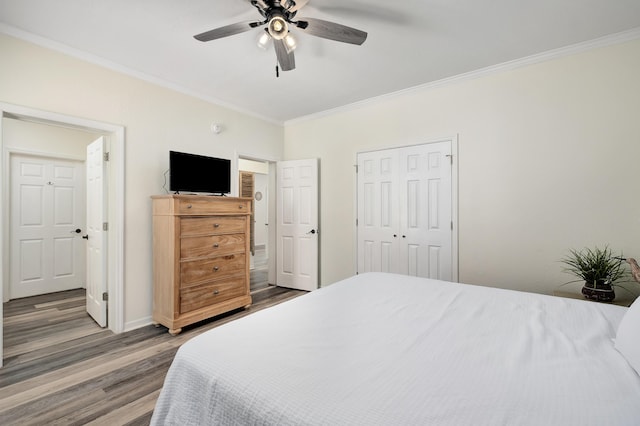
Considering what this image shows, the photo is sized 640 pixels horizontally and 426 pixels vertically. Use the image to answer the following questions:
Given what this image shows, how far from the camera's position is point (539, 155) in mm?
2701

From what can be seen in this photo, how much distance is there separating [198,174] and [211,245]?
2.70ft

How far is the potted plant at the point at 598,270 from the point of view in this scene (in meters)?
2.21

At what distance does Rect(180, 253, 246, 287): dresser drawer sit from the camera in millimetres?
2869

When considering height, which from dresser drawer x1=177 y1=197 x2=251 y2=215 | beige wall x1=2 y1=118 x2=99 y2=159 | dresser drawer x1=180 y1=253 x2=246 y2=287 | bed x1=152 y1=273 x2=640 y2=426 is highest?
beige wall x1=2 y1=118 x2=99 y2=159

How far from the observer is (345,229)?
13.1 feet

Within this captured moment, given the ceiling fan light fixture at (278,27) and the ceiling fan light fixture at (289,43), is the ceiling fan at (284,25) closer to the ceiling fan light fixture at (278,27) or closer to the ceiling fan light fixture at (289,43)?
the ceiling fan light fixture at (278,27)

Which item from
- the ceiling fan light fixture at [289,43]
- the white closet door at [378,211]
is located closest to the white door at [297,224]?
the white closet door at [378,211]

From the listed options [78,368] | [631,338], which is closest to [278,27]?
[631,338]

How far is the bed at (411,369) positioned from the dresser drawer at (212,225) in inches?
71.0

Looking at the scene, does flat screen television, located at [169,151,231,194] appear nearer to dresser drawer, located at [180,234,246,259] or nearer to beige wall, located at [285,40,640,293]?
dresser drawer, located at [180,234,246,259]

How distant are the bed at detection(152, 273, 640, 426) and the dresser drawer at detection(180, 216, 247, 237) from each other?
1804 millimetres

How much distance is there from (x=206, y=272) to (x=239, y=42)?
223 cm

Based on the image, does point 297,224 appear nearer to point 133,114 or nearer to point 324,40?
point 133,114

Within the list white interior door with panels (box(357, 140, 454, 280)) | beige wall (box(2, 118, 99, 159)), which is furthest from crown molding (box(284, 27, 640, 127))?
beige wall (box(2, 118, 99, 159))
